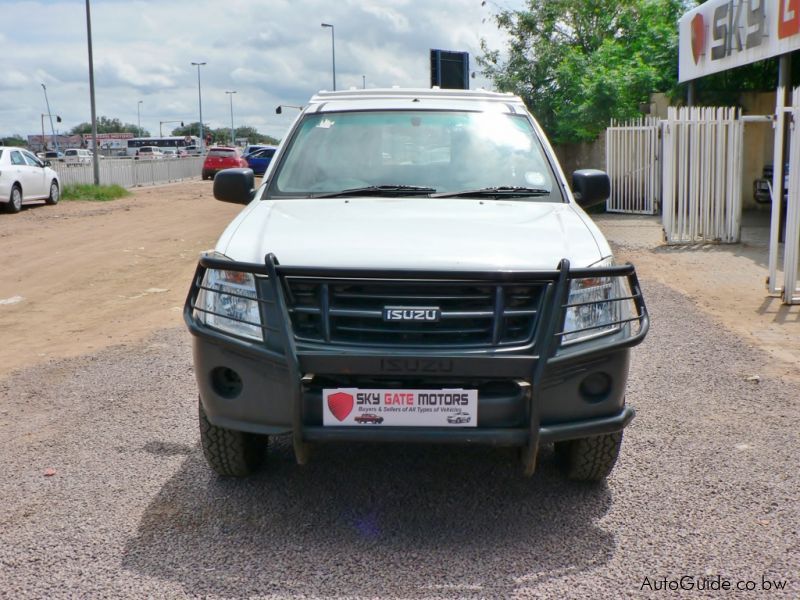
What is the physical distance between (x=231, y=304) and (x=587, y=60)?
2258cm

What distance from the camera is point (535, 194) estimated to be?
4.75 meters

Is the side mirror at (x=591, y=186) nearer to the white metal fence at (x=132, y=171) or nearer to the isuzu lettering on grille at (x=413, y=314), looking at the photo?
the isuzu lettering on grille at (x=413, y=314)

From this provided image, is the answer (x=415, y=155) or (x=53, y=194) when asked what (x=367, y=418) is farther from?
(x=53, y=194)

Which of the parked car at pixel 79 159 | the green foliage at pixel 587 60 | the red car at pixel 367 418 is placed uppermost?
the green foliage at pixel 587 60

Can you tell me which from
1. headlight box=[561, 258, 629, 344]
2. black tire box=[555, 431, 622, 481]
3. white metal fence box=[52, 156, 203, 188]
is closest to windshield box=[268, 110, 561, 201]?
headlight box=[561, 258, 629, 344]

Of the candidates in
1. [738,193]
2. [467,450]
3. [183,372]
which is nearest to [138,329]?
[183,372]

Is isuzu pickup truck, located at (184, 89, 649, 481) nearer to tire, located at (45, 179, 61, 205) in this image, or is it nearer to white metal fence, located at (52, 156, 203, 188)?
tire, located at (45, 179, 61, 205)

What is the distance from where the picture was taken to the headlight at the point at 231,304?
373 centimetres

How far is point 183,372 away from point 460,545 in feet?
11.3

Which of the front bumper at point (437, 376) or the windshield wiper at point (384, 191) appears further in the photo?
the windshield wiper at point (384, 191)

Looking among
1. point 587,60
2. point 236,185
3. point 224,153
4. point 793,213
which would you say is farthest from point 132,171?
point 236,185

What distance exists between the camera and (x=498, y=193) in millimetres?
4723

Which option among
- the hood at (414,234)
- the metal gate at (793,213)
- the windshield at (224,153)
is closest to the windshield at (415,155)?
the hood at (414,234)

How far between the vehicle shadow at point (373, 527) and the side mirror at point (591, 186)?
1.53m
